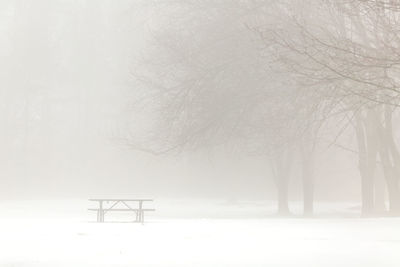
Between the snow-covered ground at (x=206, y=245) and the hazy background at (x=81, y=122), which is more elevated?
the hazy background at (x=81, y=122)

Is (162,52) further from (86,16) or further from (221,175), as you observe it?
(86,16)

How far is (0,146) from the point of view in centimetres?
5072

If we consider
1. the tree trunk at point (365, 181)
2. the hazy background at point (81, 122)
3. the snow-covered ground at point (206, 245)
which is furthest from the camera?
the hazy background at point (81, 122)

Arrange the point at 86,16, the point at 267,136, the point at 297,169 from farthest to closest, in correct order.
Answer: the point at 86,16 → the point at 297,169 → the point at 267,136

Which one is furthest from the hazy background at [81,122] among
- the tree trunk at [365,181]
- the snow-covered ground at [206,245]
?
the snow-covered ground at [206,245]

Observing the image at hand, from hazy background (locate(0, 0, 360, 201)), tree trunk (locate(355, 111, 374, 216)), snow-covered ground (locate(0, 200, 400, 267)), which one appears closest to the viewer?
snow-covered ground (locate(0, 200, 400, 267))

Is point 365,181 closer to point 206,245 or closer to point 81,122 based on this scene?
point 206,245

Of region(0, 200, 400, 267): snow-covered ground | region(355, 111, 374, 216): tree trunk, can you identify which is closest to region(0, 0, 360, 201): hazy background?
region(355, 111, 374, 216): tree trunk

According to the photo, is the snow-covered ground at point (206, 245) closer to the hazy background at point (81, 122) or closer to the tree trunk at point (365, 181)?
the tree trunk at point (365, 181)

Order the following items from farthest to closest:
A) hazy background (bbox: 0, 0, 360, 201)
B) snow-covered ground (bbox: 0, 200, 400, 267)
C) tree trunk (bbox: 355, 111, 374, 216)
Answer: hazy background (bbox: 0, 0, 360, 201)
tree trunk (bbox: 355, 111, 374, 216)
snow-covered ground (bbox: 0, 200, 400, 267)

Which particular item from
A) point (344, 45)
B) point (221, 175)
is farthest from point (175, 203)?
point (344, 45)

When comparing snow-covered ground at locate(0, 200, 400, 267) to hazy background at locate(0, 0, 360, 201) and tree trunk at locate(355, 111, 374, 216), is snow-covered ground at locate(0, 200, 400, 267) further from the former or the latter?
hazy background at locate(0, 0, 360, 201)

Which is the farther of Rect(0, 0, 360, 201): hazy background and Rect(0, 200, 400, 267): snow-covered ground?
Rect(0, 0, 360, 201): hazy background

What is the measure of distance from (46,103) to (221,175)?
53.8 feet
